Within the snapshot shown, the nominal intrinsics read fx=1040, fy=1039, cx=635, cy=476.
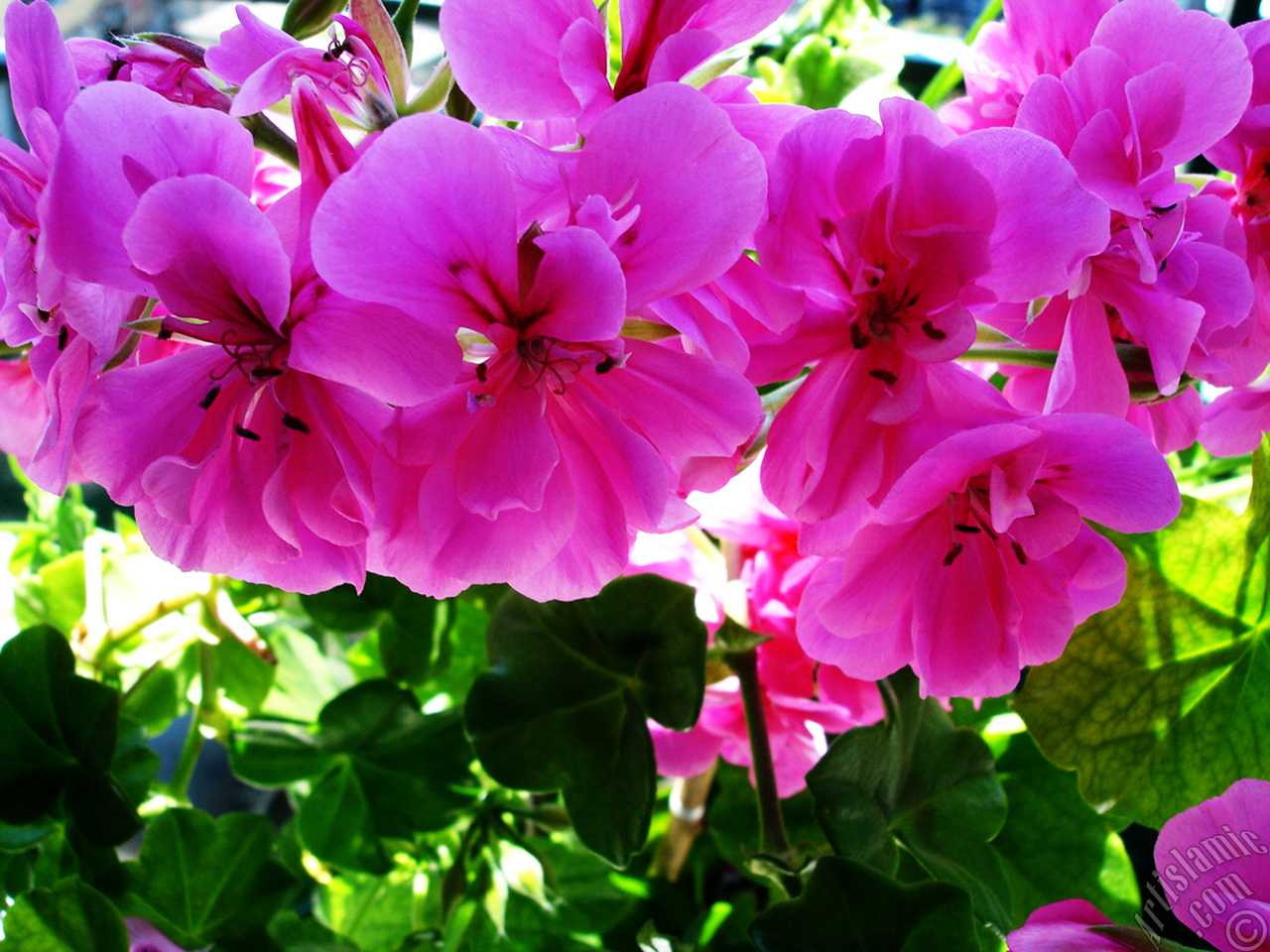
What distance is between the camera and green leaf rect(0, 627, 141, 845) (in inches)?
20.1

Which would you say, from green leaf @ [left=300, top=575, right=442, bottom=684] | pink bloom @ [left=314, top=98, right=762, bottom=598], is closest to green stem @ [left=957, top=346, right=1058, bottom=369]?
pink bloom @ [left=314, top=98, right=762, bottom=598]

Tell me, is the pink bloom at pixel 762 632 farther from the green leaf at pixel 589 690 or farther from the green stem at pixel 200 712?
the green stem at pixel 200 712

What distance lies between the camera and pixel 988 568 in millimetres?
333

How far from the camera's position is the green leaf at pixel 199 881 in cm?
52

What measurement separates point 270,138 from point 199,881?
15.7 inches

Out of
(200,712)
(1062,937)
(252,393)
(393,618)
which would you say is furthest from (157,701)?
(1062,937)

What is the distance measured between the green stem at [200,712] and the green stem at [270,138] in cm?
38

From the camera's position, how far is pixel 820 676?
1.51 ft

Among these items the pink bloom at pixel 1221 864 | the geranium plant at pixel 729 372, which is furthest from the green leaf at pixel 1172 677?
the pink bloom at pixel 1221 864

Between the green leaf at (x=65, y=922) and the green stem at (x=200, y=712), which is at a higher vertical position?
the green leaf at (x=65, y=922)

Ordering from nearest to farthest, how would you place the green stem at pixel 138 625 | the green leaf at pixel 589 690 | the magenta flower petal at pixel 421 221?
the magenta flower petal at pixel 421 221 < the green leaf at pixel 589 690 < the green stem at pixel 138 625

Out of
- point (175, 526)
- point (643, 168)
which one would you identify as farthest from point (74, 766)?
point (643, 168)

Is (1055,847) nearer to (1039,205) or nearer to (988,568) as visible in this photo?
(988,568)

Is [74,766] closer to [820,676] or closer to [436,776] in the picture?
[436,776]
